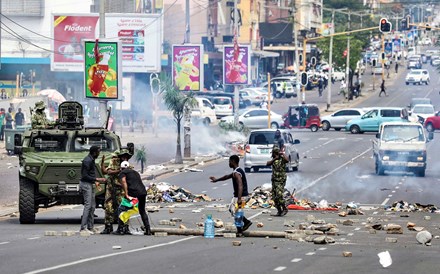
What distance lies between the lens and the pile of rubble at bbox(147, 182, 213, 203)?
115 ft

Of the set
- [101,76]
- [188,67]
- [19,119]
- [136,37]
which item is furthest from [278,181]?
[136,37]

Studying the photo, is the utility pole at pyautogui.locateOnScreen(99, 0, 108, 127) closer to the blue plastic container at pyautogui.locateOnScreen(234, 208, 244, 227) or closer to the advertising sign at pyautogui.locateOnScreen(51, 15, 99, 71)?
the blue plastic container at pyautogui.locateOnScreen(234, 208, 244, 227)

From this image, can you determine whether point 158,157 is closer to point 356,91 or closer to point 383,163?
point 383,163

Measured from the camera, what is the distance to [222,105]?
85000mm

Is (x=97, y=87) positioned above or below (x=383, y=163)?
above

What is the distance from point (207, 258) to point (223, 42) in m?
99.3

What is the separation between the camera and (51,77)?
290 ft

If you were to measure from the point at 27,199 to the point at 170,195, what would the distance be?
9775 mm

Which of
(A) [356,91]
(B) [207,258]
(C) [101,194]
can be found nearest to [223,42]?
(A) [356,91]

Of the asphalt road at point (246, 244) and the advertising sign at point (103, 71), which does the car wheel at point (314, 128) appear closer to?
the asphalt road at point (246, 244)

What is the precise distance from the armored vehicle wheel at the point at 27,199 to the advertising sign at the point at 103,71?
56.1ft

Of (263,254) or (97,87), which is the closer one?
(263,254)

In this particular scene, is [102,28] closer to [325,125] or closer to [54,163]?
[54,163]

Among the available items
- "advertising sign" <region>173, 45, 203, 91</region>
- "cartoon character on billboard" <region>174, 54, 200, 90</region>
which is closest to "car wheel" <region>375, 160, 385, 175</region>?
"advertising sign" <region>173, 45, 203, 91</region>
